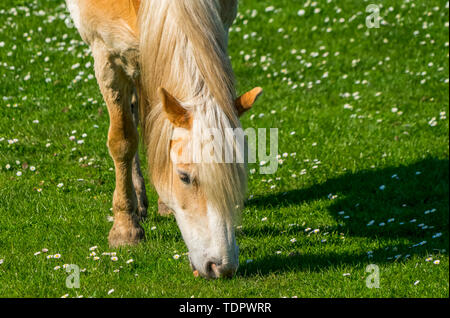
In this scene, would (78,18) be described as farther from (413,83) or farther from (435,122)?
(413,83)

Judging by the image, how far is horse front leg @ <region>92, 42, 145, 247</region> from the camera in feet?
21.0

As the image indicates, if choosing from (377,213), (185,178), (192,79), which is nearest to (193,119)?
(192,79)

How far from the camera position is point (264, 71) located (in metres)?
12.0

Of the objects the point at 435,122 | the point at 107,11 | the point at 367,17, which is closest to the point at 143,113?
the point at 107,11

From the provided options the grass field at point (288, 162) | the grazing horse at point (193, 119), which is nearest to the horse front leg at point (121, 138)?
the grass field at point (288, 162)

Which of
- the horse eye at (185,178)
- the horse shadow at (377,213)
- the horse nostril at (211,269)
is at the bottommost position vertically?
the horse shadow at (377,213)

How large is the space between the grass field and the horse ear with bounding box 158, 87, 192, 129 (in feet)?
4.31

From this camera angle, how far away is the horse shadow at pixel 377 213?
6.13 metres

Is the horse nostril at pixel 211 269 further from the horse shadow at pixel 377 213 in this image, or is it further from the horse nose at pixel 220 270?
the horse shadow at pixel 377 213

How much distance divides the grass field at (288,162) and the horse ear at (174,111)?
1315 mm

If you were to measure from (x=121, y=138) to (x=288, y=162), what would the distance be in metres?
2.82

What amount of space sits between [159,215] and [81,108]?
3432mm

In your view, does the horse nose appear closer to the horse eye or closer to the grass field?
the grass field

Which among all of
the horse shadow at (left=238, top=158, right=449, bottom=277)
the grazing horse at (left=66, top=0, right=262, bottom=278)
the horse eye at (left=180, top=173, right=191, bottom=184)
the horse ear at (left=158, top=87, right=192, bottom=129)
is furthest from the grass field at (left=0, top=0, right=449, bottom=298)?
the horse ear at (left=158, top=87, right=192, bottom=129)
